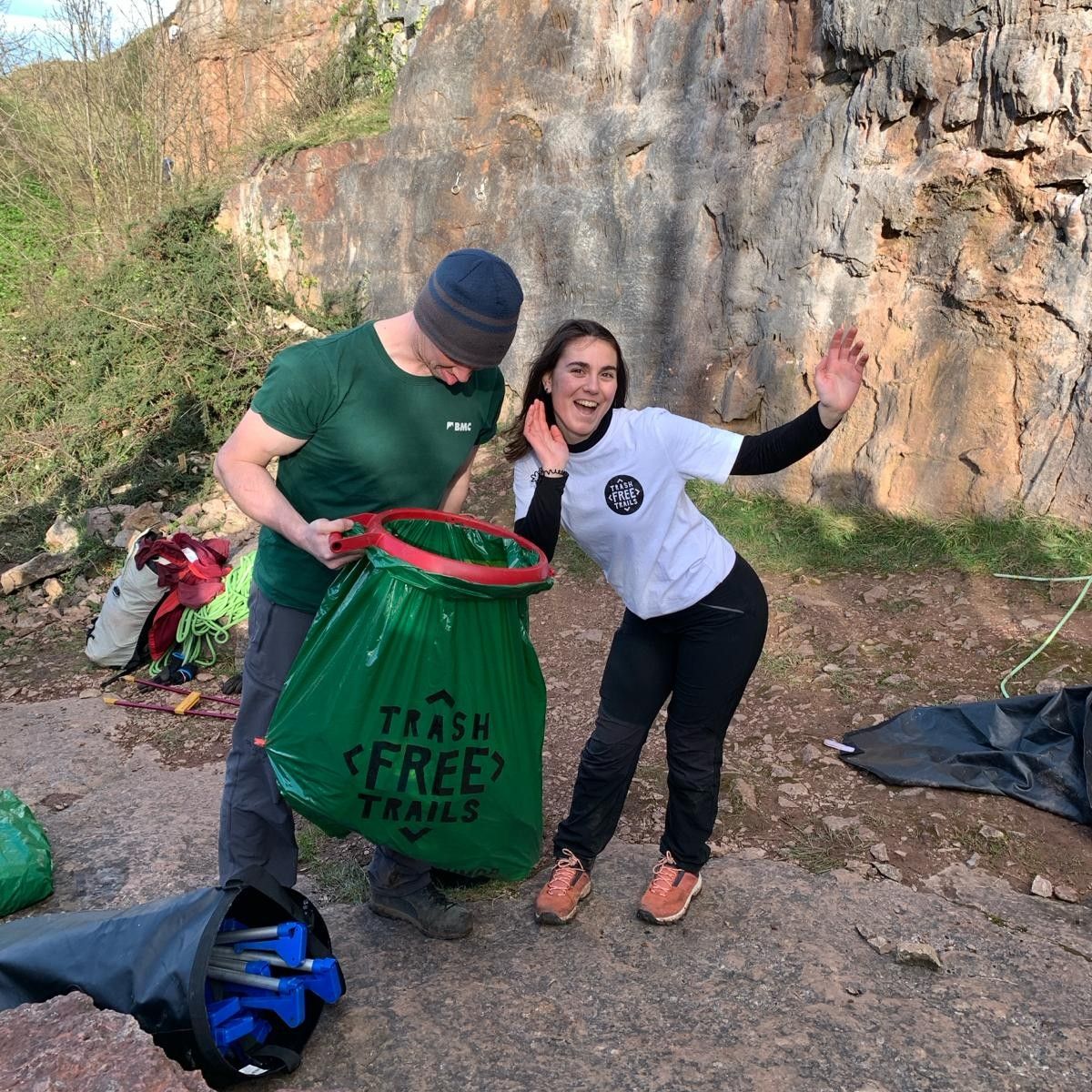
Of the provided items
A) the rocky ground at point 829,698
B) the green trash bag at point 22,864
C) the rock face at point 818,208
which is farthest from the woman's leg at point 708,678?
the rock face at point 818,208

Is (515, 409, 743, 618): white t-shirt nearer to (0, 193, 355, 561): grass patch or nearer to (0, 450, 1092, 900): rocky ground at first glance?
(0, 450, 1092, 900): rocky ground

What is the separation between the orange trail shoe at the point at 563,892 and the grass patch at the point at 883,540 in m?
3.24

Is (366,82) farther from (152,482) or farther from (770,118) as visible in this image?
(770,118)

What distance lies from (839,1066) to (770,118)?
5.72 meters

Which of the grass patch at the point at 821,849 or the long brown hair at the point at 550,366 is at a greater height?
the long brown hair at the point at 550,366

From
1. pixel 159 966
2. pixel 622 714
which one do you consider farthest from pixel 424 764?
pixel 622 714

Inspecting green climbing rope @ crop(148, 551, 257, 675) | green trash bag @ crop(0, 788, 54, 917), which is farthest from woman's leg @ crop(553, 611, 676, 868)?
green climbing rope @ crop(148, 551, 257, 675)

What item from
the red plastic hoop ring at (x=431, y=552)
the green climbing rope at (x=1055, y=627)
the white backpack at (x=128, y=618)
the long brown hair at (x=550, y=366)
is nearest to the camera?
the red plastic hoop ring at (x=431, y=552)

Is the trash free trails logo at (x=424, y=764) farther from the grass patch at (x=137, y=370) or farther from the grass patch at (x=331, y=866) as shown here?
the grass patch at (x=137, y=370)

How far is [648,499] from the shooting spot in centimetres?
258

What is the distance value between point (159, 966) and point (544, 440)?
4.60 ft

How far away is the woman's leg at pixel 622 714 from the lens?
273cm

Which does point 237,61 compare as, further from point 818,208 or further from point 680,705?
point 680,705

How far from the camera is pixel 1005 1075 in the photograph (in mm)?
2225
